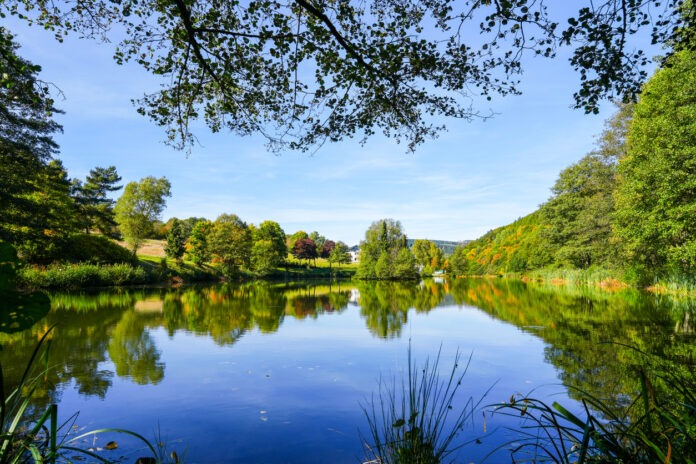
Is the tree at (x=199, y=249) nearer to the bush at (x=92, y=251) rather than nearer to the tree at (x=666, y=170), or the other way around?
the bush at (x=92, y=251)

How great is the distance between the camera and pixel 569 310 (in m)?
14.7

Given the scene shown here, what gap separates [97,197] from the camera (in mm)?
44094

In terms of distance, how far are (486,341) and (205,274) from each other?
36.6m

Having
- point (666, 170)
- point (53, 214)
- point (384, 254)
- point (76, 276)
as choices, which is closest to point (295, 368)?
point (666, 170)

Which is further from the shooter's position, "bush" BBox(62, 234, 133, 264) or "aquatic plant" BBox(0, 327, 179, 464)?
"bush" BBox(62, 234, 133, 264)

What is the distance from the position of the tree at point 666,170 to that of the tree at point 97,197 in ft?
122

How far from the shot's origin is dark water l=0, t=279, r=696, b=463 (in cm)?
443

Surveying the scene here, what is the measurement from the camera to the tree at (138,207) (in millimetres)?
36906

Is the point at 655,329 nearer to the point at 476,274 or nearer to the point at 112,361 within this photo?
the point at 112,361

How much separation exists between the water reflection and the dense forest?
3.22 meters

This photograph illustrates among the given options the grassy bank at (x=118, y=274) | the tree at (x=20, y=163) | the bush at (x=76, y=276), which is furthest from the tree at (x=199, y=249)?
the tree at (x=20, y=163)

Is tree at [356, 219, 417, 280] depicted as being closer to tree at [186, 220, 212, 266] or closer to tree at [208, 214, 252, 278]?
tree at [208, 214, 252, 278]

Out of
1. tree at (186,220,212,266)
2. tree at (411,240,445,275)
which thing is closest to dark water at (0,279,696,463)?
tree at (186,220,212,266)

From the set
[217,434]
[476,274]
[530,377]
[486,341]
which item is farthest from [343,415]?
[476,274]
